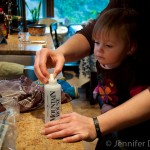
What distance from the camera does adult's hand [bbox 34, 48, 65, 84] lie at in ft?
2.49

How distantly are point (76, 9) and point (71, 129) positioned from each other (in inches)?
158

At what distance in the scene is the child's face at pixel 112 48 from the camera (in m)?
0.87

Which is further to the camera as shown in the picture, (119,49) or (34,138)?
(119,49)

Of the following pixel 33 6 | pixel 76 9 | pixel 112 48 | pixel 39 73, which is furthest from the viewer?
pixel 76 9

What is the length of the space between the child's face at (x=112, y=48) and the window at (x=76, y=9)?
3.55 meters

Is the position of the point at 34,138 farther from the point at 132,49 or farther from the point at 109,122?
the point at 132,49

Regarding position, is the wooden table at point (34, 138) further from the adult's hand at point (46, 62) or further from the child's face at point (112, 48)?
the child's face at point (112, 48)

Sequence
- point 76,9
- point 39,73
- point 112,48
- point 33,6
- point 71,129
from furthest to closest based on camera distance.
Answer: point 76,9
point 33,6
point 112,48
point 39,73
point 71,129

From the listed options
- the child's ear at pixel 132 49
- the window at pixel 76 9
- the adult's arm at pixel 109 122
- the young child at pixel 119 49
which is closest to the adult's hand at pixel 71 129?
the adult's arm at pixel 109 122

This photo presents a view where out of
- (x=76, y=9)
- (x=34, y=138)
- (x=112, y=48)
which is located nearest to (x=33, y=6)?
(x=76, y=9)

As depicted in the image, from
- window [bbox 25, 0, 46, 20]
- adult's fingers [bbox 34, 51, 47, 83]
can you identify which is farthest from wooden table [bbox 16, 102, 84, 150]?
window [bbox 25, 0, 46, 20]

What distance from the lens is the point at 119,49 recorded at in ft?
2.87

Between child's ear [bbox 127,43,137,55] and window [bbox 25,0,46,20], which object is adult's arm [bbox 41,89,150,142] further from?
window [bbox 25,0,46,20]

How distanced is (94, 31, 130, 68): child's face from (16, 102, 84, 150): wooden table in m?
0.33
